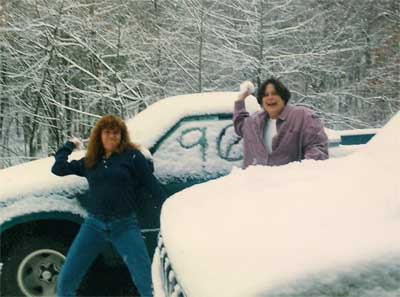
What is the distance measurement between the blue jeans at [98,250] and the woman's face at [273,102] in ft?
3.97

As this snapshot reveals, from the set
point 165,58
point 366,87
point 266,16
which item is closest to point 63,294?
point 165,58

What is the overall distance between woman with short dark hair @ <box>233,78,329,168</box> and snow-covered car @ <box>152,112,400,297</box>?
1078 millimetres

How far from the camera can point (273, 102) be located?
405cm

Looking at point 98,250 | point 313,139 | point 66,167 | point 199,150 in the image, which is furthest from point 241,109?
point 98,250

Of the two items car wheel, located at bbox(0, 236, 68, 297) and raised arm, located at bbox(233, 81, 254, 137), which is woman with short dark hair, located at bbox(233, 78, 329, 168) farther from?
car wheel, located at bbox(0, 236, 68, 297)

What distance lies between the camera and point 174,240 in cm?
229

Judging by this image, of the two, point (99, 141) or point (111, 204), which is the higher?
point (99, 141)

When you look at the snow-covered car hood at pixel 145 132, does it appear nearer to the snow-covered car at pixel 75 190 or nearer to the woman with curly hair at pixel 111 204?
the snow-covered car at pixel 75 190

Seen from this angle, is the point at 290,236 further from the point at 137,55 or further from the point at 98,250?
the point at 137,55

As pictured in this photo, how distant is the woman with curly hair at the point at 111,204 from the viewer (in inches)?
159

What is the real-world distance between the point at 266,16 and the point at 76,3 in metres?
4.27

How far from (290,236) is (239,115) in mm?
2769

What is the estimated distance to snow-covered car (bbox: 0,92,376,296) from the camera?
184 inches

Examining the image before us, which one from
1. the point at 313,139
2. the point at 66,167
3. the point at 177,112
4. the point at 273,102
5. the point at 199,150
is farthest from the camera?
the point at 177,112
